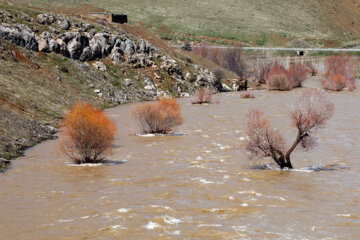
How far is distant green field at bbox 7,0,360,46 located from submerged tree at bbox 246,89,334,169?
92.6 meters

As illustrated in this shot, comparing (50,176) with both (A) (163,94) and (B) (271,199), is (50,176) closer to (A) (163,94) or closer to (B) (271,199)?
(B) (271,199)

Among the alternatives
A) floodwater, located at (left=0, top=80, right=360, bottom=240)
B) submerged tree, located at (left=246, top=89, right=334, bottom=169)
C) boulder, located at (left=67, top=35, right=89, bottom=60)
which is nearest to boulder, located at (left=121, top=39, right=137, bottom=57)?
boulder, located at (left=67, top=35, right=89, bottom=60)

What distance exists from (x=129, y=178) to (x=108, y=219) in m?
4.25

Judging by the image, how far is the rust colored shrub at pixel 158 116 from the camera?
25000 mm

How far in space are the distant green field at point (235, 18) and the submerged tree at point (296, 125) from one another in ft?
304

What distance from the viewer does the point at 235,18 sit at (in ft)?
459

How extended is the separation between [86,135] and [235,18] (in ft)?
Answer: 418

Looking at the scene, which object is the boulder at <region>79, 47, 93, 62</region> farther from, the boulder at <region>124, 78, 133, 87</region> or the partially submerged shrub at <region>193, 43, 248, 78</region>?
the partially submerged shrub at <region>193, 43, 248, 78</region>

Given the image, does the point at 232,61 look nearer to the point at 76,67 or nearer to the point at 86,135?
the point at 76,67

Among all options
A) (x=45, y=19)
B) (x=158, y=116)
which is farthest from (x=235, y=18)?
(x=158, y=116)

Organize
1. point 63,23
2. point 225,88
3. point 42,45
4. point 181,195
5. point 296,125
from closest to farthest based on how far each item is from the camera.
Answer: point 181,195, point 296,125, point 42,45, point 63,23, point 225,88

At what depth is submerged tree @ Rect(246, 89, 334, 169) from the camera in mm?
15828

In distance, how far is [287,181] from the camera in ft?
50.0

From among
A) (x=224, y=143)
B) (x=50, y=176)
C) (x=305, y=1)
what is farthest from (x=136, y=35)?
(x=305, y=1)
